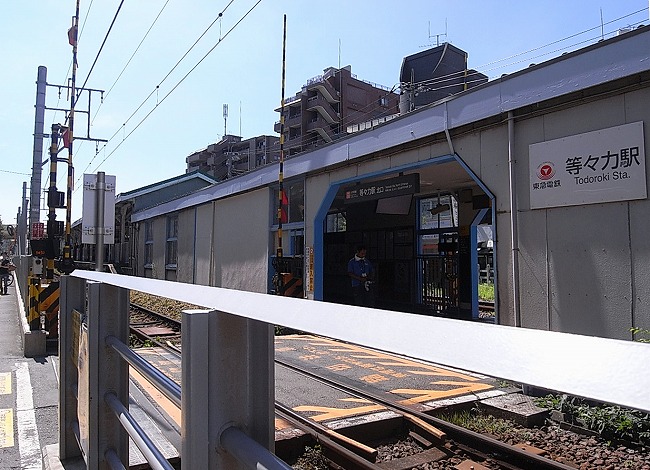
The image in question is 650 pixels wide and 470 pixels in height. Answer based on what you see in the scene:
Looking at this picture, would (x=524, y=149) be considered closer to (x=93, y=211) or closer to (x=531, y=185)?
(x=531, y=185)

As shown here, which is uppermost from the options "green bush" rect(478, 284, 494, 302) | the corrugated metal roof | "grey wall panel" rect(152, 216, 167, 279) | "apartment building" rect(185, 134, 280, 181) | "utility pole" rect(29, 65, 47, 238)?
"apartment building" rect(185, 134, 280, 181)

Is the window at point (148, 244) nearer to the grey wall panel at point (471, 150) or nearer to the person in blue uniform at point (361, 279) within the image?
the person in blue uniform at point (361, 279)

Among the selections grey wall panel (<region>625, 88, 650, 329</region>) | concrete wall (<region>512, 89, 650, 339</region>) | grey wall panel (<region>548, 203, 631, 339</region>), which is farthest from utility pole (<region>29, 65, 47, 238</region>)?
grey wall panel (<region>625, 88, 650, 329</region>)

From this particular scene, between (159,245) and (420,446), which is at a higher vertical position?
(159,245)

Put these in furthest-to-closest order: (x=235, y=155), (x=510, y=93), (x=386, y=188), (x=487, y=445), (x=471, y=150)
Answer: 1. (x=235, y=155)
2. (x=386, y=188)
3. (x=471, y=150)
4. (x=510, y=93)
5. (x=487, y=445)

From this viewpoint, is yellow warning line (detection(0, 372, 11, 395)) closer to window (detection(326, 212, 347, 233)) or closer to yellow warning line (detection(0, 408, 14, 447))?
yellow warning line (detection(0, 408, 14, 447))

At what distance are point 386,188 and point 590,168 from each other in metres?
4.83

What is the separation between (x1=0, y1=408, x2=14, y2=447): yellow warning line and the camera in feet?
14.2

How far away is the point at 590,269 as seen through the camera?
5.82 m

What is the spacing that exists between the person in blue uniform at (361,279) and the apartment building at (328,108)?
152 feet

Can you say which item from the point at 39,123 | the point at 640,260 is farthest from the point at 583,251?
the point at 39,123

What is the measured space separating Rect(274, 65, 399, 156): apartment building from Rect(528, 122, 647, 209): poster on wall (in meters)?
51.7

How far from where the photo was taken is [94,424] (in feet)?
8.52

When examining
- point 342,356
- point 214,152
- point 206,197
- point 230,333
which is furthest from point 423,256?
point 214,152
